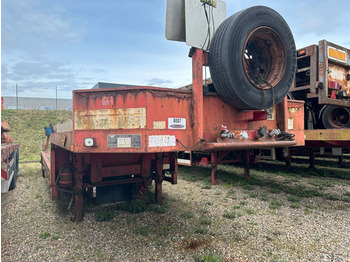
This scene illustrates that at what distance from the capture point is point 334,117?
561cm

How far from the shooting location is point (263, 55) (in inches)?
130

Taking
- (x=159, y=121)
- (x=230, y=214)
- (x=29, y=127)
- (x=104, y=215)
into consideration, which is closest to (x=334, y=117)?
(x=230, y=214)

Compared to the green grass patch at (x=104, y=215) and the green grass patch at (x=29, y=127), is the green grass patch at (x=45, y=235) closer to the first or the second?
the green grass patch at (x=104, y=215)

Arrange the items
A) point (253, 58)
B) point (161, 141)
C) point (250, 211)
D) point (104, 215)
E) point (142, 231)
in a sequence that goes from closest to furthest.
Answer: point (161, 141) → point (253, 58) → point (142, 231) → point (104, 215) → point (250, 211)

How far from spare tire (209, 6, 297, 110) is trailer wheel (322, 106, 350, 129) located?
9.63ft

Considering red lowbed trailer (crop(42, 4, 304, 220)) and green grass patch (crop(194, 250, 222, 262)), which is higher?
red lowbed trailer (crop(42, 4, 304, 220))

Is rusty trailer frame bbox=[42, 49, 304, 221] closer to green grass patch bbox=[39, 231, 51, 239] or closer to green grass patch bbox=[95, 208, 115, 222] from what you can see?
green grass patch bbox=[39, 231, 51, 239]

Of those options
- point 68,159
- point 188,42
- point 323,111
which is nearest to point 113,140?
point 188,42

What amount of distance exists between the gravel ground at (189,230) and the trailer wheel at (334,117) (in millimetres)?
1574

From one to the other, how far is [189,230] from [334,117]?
13.9 feet

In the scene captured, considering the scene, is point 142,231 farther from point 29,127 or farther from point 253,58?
point 29,127

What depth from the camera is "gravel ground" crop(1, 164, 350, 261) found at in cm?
287

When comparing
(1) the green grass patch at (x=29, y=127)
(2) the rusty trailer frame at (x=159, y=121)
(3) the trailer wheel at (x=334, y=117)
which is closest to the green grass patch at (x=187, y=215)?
(2) the rusty trailer frame at (x=159, y=121)

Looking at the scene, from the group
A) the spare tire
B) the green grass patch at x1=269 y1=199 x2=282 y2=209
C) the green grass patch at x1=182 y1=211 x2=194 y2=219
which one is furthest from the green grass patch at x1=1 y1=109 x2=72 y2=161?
the spare tire
